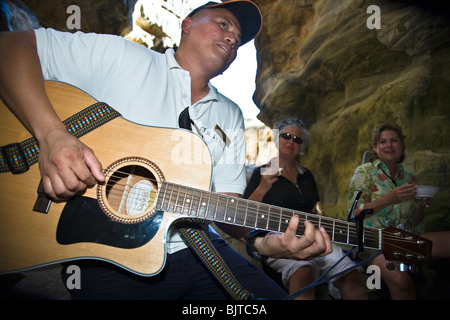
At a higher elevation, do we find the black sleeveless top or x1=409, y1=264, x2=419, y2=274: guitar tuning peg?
the black sleeveless top

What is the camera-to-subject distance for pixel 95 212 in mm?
857

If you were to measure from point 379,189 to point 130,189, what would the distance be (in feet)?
8.58

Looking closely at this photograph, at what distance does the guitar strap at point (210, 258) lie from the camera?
111cm

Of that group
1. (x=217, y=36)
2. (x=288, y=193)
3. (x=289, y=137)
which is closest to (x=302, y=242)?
(x=217, y=36)

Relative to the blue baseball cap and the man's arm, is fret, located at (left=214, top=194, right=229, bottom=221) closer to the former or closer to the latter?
the man's arm

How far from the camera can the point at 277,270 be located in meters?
2.19

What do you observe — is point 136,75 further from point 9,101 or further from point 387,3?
point 387,3

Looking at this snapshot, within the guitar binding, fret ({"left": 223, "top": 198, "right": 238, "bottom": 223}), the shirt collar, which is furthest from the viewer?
the shirt collar

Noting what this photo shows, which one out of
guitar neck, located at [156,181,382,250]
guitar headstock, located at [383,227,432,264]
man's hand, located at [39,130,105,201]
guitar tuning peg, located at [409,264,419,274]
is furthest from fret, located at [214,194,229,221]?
guitar tuning peg, located at [409,264,419,274]

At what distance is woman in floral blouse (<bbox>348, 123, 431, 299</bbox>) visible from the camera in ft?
7.25

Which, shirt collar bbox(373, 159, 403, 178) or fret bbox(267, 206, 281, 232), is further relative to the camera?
shirt collar bbox(373, 159, 403, 178)
